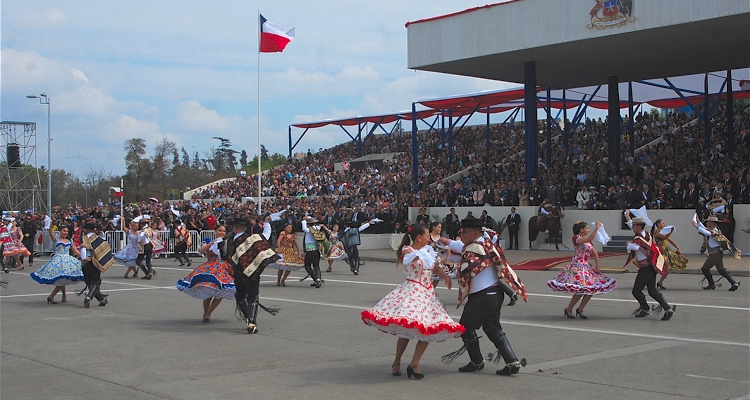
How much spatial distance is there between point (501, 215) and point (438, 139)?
20.5m

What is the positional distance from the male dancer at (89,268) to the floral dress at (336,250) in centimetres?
778

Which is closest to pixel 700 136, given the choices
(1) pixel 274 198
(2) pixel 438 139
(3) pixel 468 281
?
(2) pixel 438 139

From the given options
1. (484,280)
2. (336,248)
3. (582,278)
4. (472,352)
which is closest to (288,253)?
(336,248)

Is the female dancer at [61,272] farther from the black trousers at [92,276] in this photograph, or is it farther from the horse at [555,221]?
the horse at [555,221]

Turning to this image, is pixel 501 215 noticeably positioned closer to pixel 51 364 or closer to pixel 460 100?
pixel 460 100

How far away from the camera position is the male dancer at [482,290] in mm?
7777

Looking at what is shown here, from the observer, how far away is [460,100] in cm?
3791

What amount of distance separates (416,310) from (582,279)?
18.4 feet

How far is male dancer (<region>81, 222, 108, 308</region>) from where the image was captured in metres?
14.0

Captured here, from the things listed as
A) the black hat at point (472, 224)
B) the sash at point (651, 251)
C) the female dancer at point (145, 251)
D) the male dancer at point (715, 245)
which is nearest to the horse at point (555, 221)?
the male dancer at point (715, 245)

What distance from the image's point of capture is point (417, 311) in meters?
7.45

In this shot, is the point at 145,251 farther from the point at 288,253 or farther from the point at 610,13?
the point at 610,13

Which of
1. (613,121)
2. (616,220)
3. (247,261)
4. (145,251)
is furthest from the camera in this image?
(613,121)

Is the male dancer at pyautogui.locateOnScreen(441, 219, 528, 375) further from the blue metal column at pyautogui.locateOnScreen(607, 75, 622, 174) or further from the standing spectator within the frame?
the blue metal column at pyautogui.locateOnScreen(607, 75, 622, 174)
